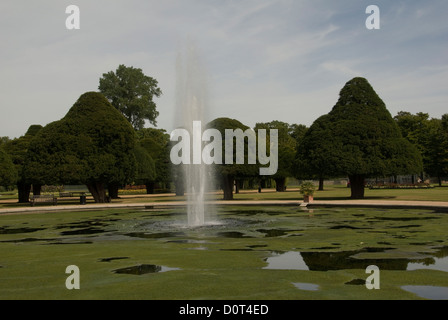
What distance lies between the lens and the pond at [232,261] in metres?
7.98

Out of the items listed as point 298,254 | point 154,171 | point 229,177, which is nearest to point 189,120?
point 298,254

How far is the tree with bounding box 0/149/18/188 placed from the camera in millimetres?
43438

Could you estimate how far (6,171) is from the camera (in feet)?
143

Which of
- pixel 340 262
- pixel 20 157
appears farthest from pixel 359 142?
pixel 20 157

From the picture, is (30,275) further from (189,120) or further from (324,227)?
(189,120)

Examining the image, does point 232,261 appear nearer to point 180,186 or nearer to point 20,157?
point 20,157

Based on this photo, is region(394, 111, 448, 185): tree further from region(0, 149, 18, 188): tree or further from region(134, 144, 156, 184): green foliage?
region(0, 149, 18, 188): tree

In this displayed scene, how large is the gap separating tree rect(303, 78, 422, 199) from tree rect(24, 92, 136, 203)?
16351mm

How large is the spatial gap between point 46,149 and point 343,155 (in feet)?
82.2

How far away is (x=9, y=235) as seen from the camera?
18078mm

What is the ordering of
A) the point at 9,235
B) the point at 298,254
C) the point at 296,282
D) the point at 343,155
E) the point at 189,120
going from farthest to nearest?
the point at 343,155 → the point at 189,120 → the point at 9,235 → the point at 298,254 → the point at 296,282

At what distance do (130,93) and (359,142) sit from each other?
63.4 meters

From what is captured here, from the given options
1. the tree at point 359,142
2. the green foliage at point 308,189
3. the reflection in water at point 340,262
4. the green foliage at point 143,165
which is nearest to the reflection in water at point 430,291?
the reflection in water at point 340,262

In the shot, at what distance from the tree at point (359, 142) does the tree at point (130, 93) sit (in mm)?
57262
